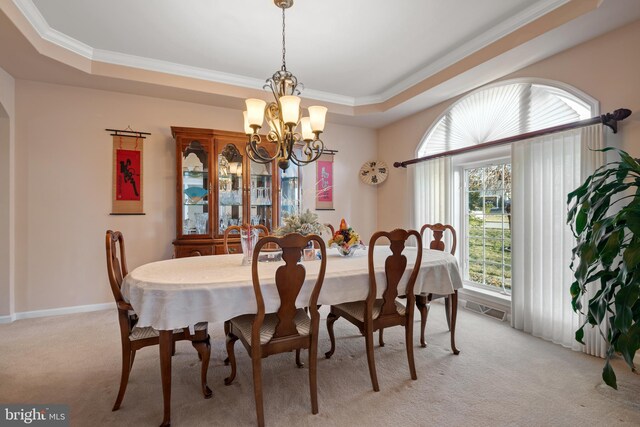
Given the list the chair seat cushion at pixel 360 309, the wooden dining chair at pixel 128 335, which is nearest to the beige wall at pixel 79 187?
the wooden dining chair at pixel 128 335

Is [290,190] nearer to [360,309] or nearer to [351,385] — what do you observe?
[360,309]

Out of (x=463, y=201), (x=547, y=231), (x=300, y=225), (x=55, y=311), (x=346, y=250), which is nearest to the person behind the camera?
(x=300, y=225)

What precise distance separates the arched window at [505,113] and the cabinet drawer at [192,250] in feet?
10.3

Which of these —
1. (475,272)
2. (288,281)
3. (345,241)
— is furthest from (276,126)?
(475,272)

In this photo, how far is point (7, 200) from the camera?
3066 mm

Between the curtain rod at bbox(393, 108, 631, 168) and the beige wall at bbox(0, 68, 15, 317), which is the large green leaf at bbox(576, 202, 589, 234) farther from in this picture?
the beige wall at bbox(0, 68, 15, 317)

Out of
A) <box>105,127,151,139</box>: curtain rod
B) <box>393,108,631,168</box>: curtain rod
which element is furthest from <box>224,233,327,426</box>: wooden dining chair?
<box>105,127,151,139</box>: curtain rod

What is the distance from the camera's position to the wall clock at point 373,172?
4.82 metres

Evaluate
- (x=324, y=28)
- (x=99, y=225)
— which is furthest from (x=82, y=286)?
(x=324, y=28)

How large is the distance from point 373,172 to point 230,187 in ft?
7.60

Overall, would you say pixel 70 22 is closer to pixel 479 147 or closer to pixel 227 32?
pixel 227 32

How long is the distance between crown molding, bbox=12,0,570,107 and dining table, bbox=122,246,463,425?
2.11 metres

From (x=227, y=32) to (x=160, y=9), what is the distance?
527 mm

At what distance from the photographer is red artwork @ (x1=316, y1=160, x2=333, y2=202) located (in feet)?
15.0
